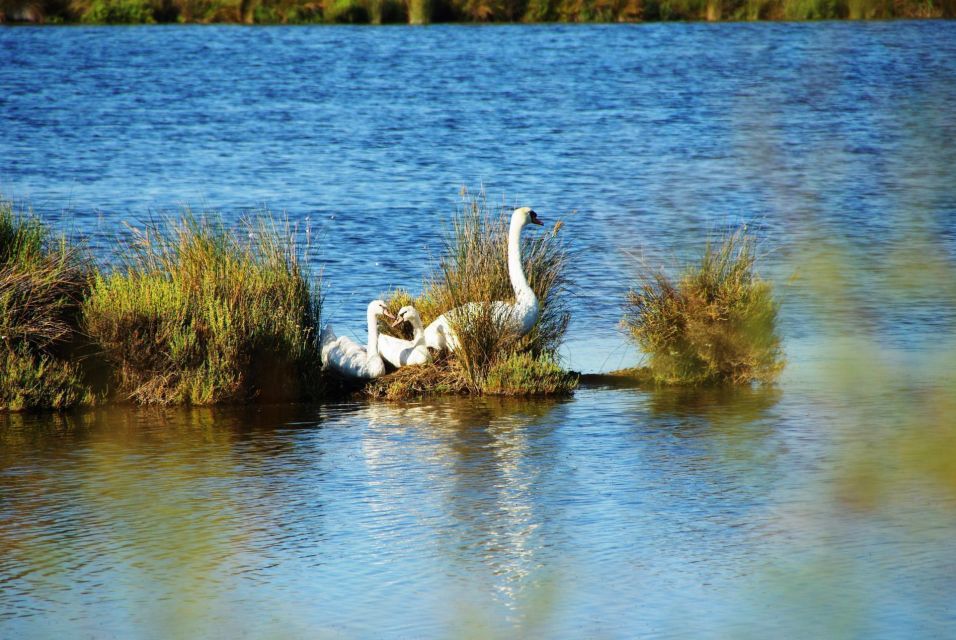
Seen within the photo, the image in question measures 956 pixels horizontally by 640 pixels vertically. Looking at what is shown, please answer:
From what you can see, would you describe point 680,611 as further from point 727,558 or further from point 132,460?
point 132,460

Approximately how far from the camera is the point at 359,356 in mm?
10641

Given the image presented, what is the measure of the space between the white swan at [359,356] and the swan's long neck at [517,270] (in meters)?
1.05

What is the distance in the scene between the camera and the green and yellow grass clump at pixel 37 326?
10.1 m

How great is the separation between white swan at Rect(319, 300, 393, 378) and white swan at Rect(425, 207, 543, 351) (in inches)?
16.7

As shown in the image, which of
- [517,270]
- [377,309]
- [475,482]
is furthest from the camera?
[377,309]

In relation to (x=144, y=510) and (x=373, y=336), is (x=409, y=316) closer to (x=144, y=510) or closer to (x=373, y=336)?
(x=373, y=336)

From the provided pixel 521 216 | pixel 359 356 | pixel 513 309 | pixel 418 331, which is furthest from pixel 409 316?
pixel 521 216

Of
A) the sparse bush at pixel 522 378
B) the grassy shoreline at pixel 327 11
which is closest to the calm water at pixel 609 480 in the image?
Result: the sparse bush at pixel 522 378

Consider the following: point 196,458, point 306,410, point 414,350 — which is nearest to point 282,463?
point 196,458

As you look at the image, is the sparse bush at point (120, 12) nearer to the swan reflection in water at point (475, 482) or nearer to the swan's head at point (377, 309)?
the swan's head at point (377, 309)

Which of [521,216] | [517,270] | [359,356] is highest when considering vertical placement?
[521,216]

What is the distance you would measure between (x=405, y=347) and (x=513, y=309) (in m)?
0.90

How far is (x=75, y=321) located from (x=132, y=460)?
2.27 m

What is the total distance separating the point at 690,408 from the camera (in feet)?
33.1
